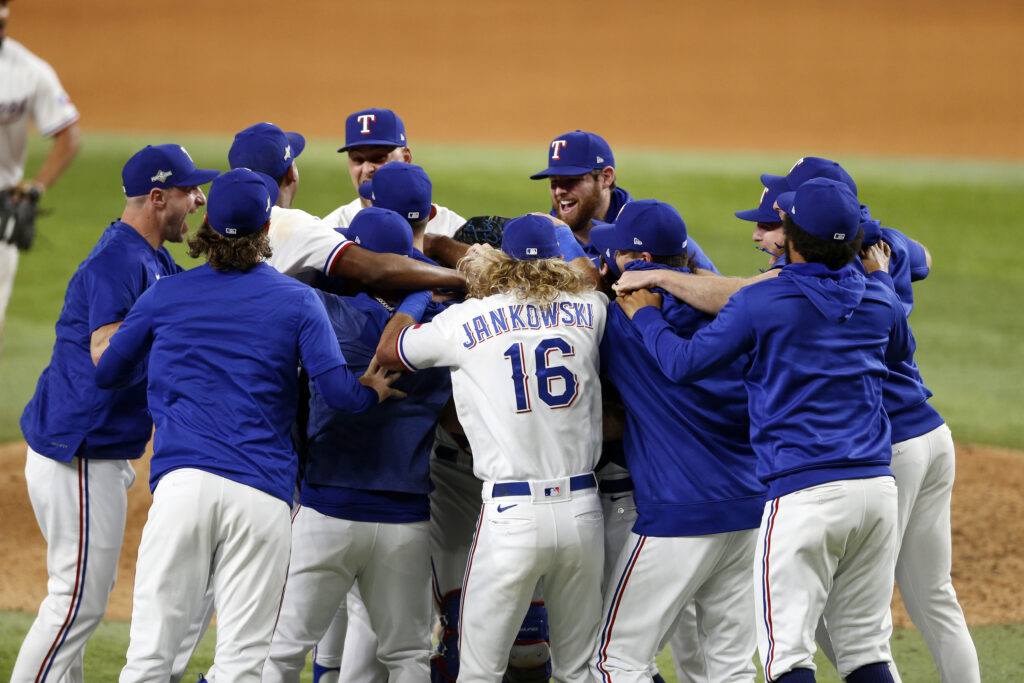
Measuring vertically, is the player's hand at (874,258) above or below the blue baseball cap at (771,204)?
below

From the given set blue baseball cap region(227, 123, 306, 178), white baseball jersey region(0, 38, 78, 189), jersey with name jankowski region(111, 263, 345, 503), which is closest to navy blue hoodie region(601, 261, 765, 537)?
jersey with name jankowski region(111, 263, 345, 503)

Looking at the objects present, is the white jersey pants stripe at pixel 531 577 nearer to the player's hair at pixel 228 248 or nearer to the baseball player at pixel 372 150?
the player's hair at pixel 228 248

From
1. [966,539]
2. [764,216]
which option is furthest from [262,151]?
[966,539]

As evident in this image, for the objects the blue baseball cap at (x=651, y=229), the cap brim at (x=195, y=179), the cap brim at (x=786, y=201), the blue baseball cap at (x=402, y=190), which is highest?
the cap brim at (x=195, y=179)

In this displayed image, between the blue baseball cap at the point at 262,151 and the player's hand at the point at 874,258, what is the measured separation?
2168 mm

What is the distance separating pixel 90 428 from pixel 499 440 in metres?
1.43

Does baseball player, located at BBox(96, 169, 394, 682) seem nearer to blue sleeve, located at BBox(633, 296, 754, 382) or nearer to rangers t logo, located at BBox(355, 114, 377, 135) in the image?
blue sleeve, located at BBox(633, 296, 754, 382)

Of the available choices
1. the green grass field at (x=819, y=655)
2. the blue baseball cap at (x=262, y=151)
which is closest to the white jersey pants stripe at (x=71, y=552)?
the green grass field at (x=819, y=655)

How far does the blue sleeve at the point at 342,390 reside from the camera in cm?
346

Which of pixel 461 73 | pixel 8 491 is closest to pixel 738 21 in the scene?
pixel 461 73

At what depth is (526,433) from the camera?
138 inches

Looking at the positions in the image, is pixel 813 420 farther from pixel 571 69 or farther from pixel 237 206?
pixel 571 69

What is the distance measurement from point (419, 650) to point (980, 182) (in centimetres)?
1254

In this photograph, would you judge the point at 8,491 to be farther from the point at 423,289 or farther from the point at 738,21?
the point at 738,21
